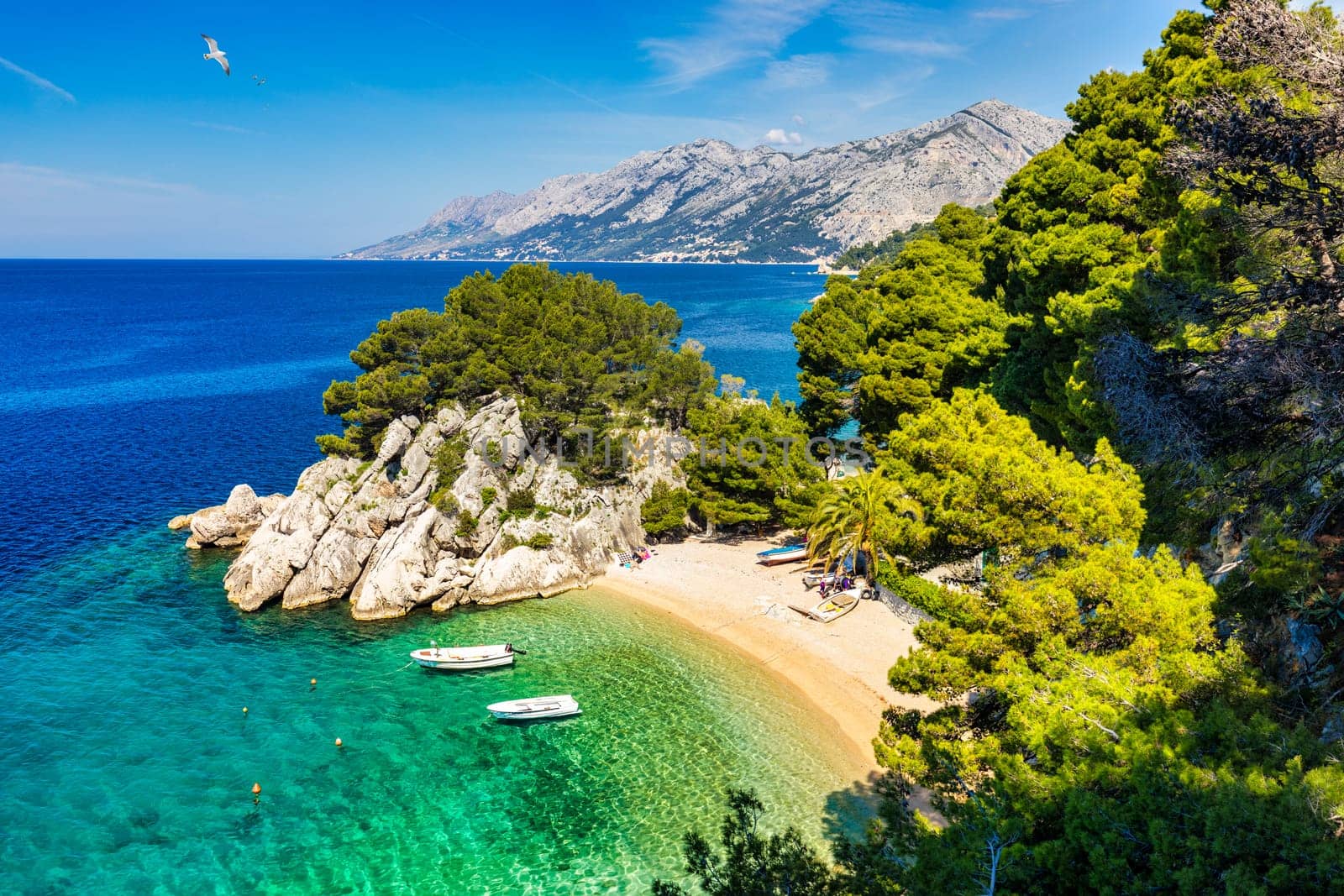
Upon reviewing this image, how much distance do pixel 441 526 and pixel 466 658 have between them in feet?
31.6

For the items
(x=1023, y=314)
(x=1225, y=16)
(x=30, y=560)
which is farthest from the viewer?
(x=30, y=560)

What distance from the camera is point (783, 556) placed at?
112 feet

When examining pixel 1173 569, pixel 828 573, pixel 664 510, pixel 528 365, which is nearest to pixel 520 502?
pixel 664 510

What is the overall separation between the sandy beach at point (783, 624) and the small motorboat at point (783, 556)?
0.36 metres

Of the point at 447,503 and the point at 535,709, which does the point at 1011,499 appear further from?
the point at 447,503

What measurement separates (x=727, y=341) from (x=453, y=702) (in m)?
83.0

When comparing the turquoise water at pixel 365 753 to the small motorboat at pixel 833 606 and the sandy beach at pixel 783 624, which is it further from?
the small motorboat at pixel 833 606

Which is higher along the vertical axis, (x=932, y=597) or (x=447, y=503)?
(x=932, y=597)

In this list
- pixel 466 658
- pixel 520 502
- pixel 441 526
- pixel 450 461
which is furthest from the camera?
pixel 450 461

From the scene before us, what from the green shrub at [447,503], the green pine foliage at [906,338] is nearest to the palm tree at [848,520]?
the green pine foliage at [906,338]

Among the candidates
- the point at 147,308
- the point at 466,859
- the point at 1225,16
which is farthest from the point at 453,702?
the point at 147,308

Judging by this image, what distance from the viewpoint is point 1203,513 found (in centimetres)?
1316

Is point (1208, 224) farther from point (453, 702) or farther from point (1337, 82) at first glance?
point (453, 702)

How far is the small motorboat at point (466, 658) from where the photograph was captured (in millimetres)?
26625
